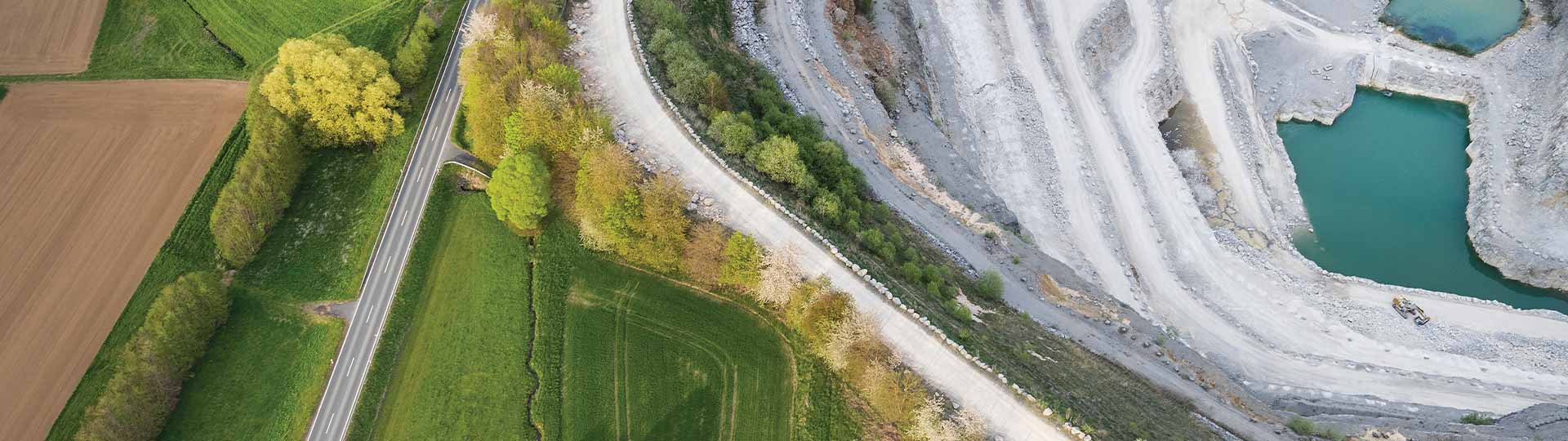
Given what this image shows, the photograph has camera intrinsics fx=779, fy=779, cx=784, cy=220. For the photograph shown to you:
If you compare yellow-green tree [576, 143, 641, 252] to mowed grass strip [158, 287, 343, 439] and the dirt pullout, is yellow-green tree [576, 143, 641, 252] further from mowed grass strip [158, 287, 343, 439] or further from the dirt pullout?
the dirt pullout

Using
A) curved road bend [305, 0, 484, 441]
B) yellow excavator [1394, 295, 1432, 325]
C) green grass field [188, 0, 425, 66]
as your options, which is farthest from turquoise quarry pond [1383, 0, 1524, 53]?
green grass field [188, 0, 425, 66]

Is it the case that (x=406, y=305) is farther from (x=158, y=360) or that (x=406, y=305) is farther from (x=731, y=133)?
(x=731, y=133)

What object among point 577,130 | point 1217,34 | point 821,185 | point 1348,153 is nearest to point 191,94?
point 577,130

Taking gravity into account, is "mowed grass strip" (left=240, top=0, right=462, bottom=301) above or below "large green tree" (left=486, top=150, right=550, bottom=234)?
below

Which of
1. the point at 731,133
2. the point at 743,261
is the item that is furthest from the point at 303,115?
the point at 743,261

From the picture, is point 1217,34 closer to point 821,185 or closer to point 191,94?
point 821,185

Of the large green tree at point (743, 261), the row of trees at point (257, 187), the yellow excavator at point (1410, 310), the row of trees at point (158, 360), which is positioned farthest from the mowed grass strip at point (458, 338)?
the yellow excavator at point (1410, 310)
